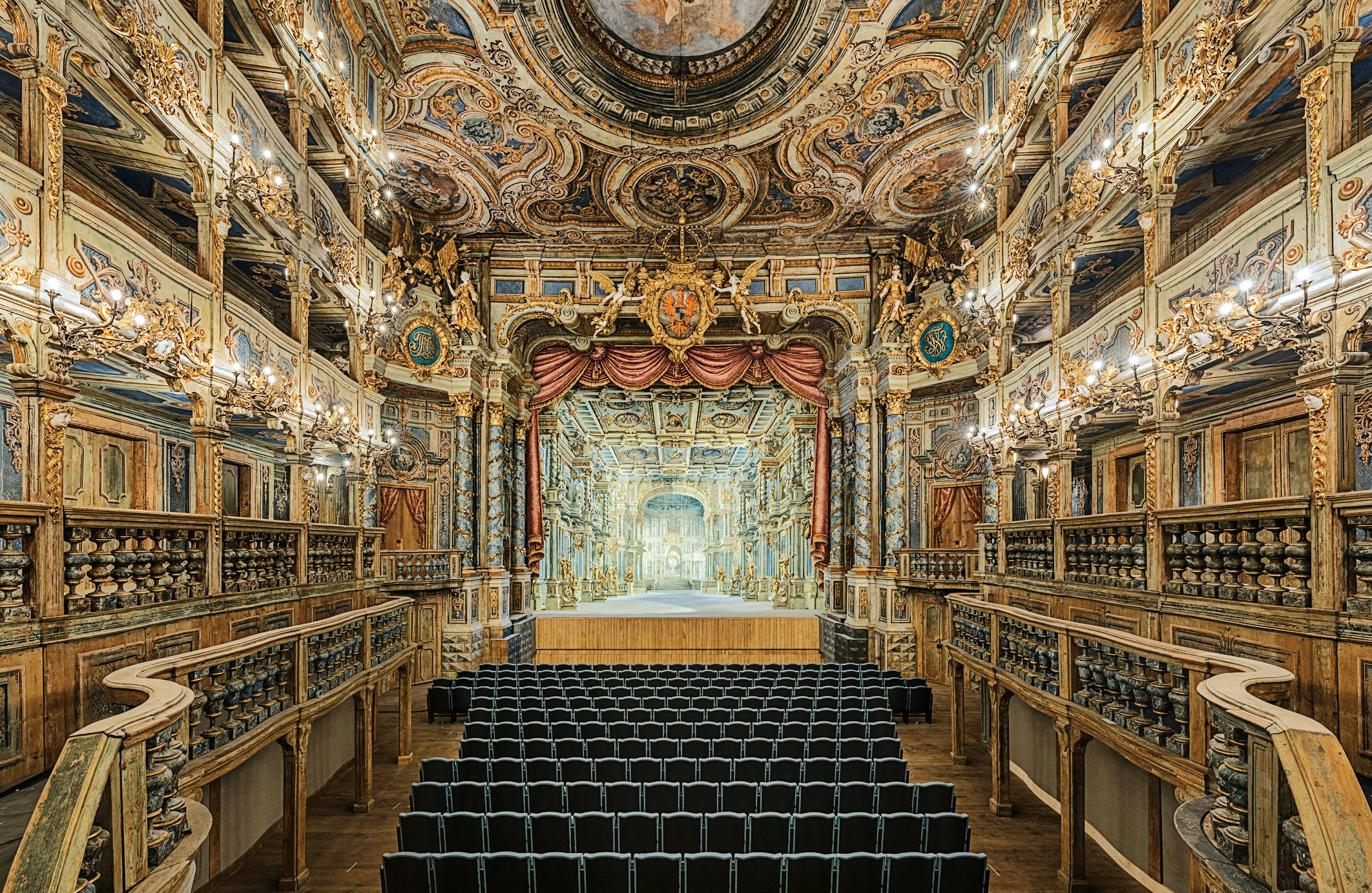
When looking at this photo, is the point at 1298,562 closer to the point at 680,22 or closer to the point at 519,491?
the point at 680,22

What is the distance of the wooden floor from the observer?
6012mm

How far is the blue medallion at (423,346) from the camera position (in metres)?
14.9

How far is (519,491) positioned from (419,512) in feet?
10.5

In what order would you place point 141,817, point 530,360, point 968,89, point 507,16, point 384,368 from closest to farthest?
point 141,817 → point 507,16 → point 968,89 → point 384,368 → point 530,360

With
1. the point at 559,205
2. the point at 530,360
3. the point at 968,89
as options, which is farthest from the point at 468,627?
the point at 968,89

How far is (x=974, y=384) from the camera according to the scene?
14.4m

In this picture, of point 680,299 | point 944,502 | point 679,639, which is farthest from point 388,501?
point 944,502

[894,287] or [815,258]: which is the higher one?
[815,258]

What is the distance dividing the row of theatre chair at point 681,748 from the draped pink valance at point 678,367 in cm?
1112

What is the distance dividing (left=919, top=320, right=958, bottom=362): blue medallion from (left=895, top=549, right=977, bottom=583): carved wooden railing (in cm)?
412

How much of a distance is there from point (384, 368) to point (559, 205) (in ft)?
16.7

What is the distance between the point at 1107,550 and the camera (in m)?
7.20

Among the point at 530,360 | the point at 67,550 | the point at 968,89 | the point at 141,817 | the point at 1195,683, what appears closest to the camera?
the point at 141,817

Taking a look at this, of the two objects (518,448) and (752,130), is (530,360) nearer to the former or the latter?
(518,448)
